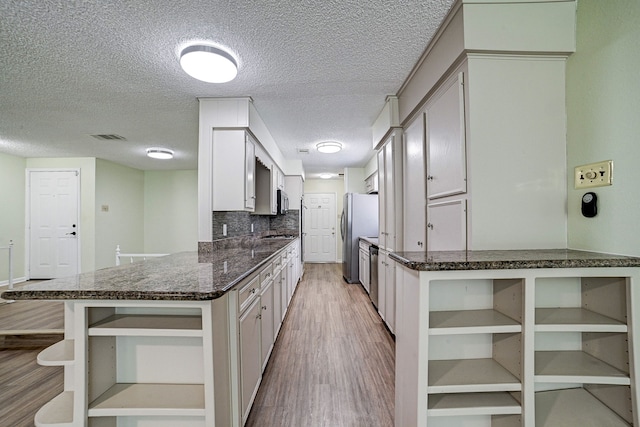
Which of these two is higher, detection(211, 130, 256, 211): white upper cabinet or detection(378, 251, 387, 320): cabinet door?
detection(211, 130, 256, 211): white upper cabinet

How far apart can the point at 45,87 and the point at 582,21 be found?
3.95 m

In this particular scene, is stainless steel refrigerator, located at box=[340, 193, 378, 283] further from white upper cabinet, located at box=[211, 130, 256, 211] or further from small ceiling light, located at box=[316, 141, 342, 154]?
white upper cabinet, located at box=[211, 130, 256, 211]

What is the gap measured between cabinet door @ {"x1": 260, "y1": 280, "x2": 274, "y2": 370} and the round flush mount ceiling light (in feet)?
5.30

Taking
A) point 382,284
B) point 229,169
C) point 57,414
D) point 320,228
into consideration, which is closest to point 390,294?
point 382,284

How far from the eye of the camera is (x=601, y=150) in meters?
1.34

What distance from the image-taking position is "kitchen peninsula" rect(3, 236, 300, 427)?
44.5 inches

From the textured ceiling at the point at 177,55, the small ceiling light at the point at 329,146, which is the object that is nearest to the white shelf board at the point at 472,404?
the textured ceiling at the point at 177,55

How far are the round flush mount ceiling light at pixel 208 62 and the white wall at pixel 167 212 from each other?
17.8 ft

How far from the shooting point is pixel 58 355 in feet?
4.01

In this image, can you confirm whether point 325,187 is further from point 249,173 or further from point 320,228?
point 249,173

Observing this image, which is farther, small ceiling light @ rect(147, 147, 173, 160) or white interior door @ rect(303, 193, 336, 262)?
white interior door @ rect(303, 193, 336, 262)

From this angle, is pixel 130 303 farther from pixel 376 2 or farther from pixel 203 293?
pixel 376 2

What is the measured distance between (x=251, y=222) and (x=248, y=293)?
99.6 inches

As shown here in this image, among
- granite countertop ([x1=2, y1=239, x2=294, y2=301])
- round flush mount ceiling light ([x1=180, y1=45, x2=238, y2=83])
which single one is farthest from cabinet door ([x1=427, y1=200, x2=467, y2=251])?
round flush mount ceiling light ([x1=180, y1=45, x2=238, y2=83])
